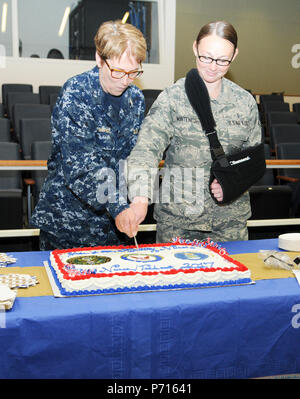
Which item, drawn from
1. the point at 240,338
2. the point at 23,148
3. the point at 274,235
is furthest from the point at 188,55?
the point at 240,338

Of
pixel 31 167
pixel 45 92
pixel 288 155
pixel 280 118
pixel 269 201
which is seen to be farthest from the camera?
pixel 45 92

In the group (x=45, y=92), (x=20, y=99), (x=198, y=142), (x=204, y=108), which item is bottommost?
(x=198, y=142)

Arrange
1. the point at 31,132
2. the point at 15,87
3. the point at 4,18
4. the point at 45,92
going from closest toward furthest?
the point at 31,132 → the point at 45,92 → the point at 15,87 → the point at 4,18

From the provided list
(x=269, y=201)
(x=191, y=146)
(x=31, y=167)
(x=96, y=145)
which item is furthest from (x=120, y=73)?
(x=269, y=201)

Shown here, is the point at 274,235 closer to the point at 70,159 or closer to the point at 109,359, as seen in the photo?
the point at 70,159

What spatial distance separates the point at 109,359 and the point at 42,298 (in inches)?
8.2

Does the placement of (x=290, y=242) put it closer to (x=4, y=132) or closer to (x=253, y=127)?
(x=253, y=127)

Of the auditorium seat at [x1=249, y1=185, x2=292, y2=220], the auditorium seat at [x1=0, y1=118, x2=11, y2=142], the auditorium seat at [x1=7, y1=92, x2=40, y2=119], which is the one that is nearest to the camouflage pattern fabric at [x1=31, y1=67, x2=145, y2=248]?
the auditorium seat at [x1=249, y1=185, x2=292, y2=220]

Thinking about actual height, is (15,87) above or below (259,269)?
above

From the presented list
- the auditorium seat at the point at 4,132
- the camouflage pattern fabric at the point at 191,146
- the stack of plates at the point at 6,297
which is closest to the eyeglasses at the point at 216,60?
the camouflage pattern fabric at the point at 191,146

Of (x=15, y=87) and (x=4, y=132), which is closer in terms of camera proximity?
(x=4, y=132)

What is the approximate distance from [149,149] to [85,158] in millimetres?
210

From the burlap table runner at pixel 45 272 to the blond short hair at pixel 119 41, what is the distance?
62cm

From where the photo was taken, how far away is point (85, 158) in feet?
4.68
